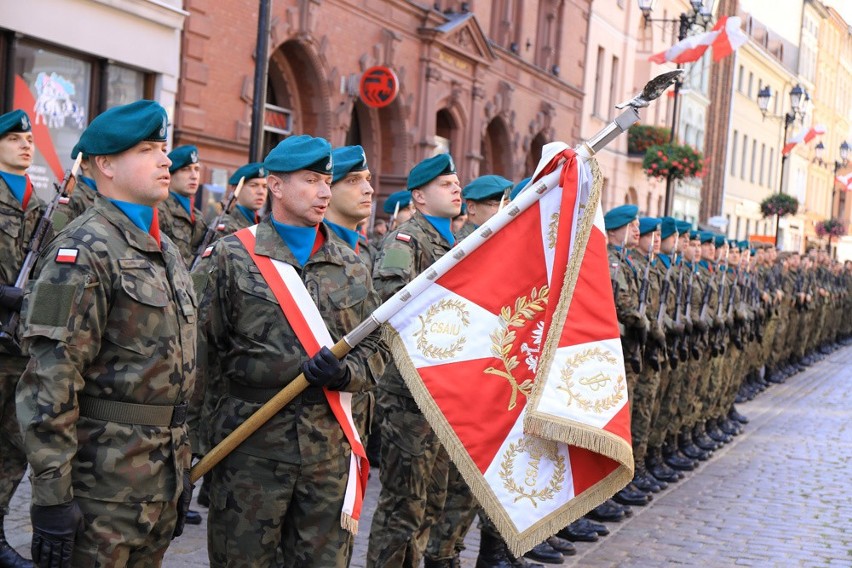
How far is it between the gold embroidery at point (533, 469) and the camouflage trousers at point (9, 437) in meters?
2.83

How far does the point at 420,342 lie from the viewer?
4.48 meters

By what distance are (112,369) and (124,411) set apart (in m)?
0.14

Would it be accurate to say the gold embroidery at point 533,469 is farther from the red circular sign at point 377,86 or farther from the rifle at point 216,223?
the red circular sign at point 377,86

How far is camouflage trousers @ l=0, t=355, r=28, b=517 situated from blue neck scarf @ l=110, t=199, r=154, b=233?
2499mm

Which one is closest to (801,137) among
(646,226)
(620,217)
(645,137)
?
(645,137)

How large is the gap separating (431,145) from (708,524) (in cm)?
1516

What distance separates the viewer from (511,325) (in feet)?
14.5

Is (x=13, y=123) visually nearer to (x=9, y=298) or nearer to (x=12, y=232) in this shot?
(x=12, y=232)

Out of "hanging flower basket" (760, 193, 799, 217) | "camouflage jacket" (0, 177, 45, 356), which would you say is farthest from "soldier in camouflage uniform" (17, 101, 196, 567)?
"hanging flower basket" (760, 193, 799, 217)

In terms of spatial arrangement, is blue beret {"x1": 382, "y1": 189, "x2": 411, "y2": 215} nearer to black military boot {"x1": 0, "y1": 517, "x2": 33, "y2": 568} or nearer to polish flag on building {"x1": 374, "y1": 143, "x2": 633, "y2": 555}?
black military boot {"x1": 0, "y1": 517, "x2": 33, "y2": 568}

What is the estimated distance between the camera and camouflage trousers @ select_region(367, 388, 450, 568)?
18.5 ft

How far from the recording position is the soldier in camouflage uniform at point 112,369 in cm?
347

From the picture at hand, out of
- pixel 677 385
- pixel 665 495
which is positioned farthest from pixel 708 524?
pixel 677 385

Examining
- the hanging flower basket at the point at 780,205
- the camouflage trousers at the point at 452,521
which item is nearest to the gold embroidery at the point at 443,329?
the camouflage trousers at the point at 452,521
